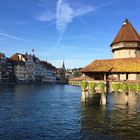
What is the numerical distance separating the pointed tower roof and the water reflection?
116 feet

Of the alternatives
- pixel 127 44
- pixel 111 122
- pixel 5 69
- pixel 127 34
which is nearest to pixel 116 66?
pixel 111 122

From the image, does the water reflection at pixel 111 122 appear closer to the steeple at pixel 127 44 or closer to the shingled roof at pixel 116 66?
the shingled roof at pixel 116 66

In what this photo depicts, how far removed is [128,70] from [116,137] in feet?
64.6

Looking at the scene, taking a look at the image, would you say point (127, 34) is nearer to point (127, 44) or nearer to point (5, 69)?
point (127, 44)

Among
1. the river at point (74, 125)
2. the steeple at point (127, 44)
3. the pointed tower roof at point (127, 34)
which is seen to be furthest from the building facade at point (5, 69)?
the river at point (74, 125)

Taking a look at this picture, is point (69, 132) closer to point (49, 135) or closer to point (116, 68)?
point (49, 135)

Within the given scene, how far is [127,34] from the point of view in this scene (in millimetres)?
74500

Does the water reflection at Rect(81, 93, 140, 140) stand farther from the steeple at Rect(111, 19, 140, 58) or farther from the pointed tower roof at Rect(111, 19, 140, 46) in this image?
the pointed tower roof at Rect(111, 19, 140, 46)

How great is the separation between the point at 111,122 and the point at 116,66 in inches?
631

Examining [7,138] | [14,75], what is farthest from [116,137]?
[14,75]

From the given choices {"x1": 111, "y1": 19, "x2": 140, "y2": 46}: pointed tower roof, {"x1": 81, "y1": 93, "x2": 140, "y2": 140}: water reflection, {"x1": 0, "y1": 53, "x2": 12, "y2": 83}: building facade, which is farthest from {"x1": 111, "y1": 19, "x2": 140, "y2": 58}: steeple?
{"x1": 0, "y1": 53, "x2": 12, "y2": 83}: building facade

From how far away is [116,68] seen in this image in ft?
Answer: 142

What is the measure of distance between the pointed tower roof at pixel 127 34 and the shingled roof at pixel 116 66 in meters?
27.4

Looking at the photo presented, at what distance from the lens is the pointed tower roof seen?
73.2m
